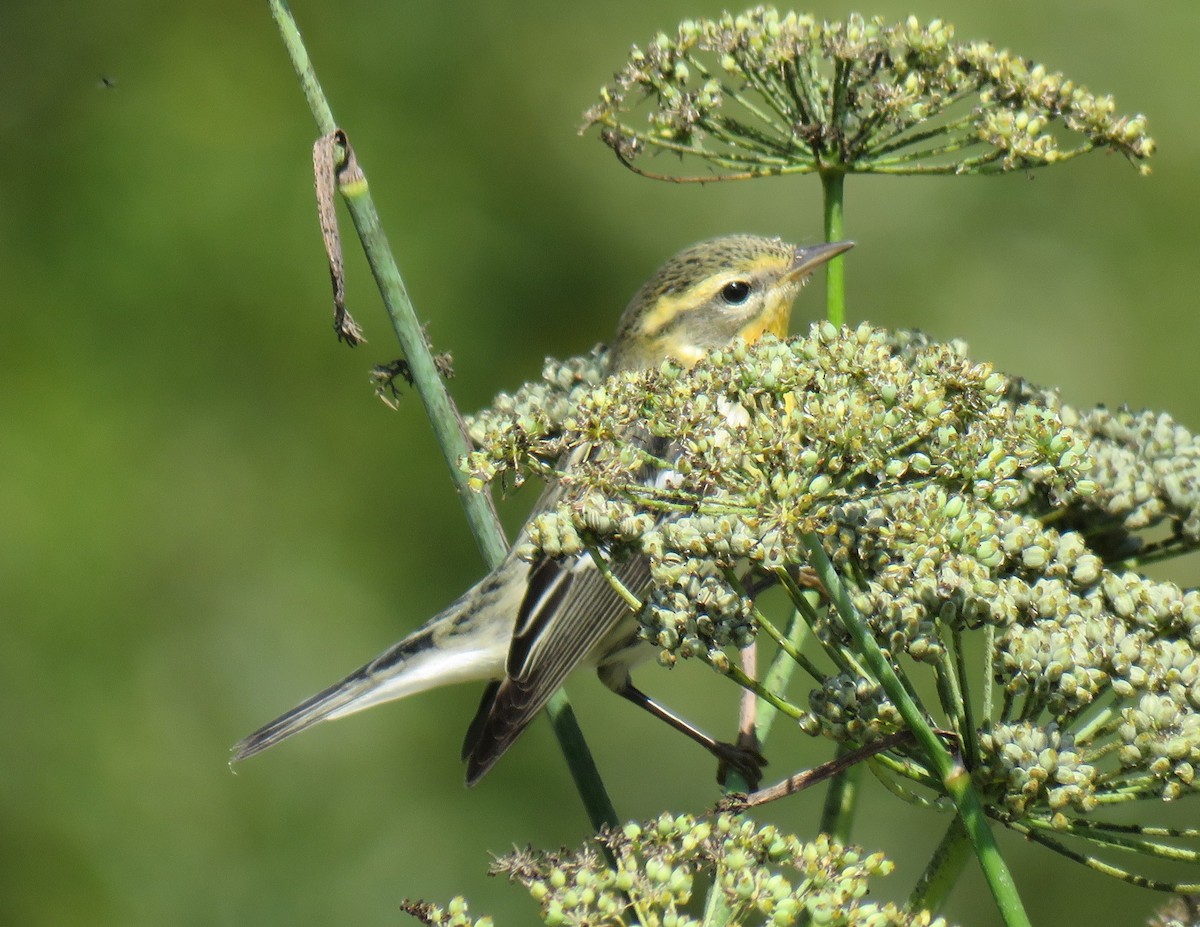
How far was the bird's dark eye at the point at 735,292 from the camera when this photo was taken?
4.23m

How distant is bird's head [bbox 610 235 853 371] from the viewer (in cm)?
418

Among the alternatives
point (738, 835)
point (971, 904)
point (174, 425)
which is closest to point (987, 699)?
point (738, 835)

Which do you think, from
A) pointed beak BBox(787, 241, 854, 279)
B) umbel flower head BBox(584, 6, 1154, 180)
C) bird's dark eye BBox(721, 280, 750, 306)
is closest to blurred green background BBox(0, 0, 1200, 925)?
bird's dark eye BBox(721, 280, 750, 306)

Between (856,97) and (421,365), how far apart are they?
38.3 inches

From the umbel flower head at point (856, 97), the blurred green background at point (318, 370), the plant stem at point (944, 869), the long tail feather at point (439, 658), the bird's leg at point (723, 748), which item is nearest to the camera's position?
the plant stem at point (944, 869)

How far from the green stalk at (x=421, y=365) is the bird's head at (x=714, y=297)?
1592 millimetres

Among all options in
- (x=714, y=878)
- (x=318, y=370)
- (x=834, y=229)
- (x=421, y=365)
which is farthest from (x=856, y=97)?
(x=318, y=370)

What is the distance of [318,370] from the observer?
6.64 metres

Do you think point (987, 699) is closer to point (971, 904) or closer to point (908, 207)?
point (971, 904)

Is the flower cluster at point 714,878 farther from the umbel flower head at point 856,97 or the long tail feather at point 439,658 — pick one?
the long tail feather at point 439,658

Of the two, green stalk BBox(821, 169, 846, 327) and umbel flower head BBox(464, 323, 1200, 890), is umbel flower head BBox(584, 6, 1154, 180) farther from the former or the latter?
umbel flower head BBox(464, 323, 1200, 890)

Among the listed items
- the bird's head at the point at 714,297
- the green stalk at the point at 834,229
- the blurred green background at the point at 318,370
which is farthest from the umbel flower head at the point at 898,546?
the blurred green background at the point at 318,370

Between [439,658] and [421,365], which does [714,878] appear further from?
[439,658]

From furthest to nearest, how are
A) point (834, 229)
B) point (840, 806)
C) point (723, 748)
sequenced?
point (723, 748)
point (834, 229)
point (840, 806)
